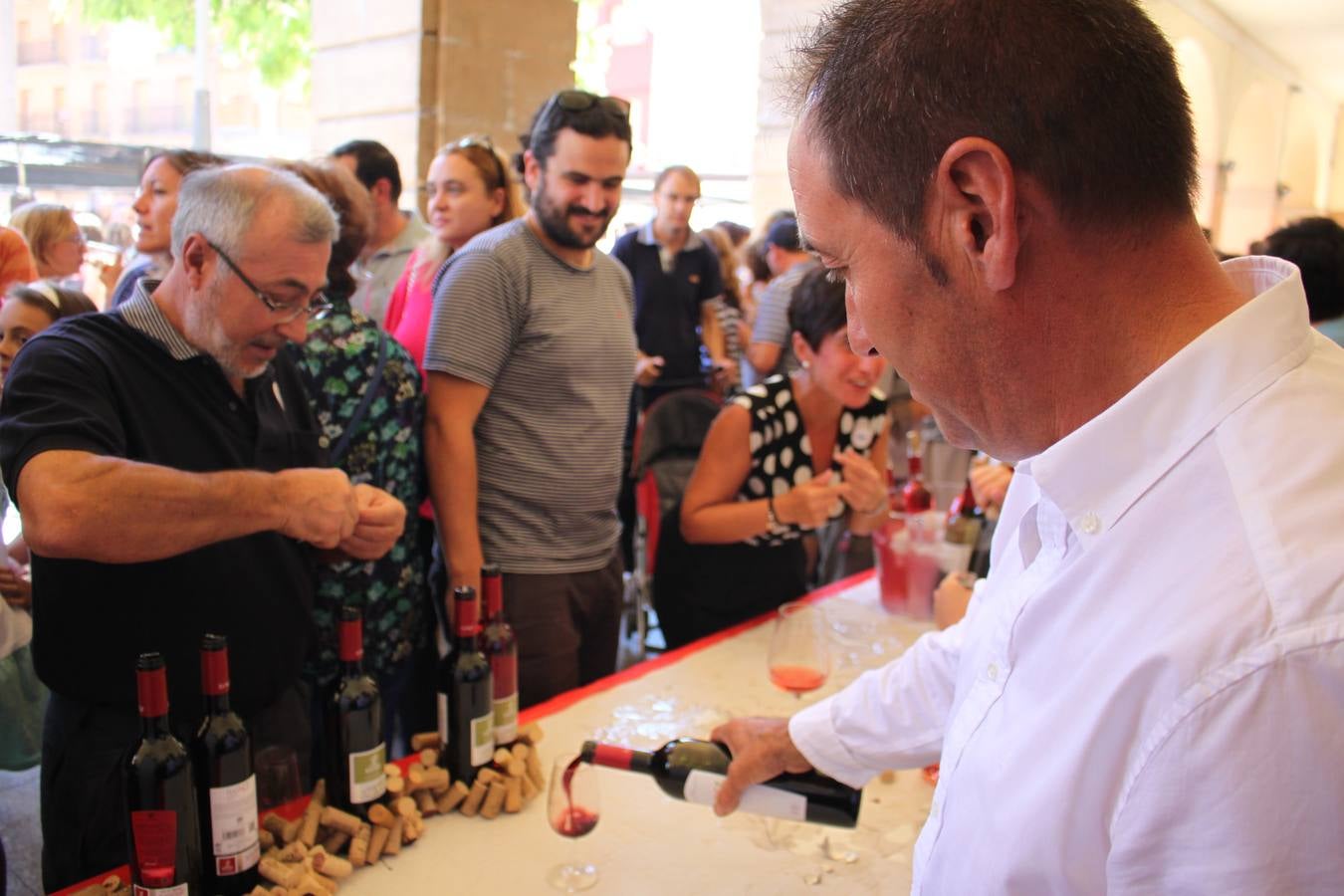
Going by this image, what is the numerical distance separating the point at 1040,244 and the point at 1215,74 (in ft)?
35.3

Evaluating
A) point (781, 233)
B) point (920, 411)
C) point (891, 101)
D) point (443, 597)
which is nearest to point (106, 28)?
point (781, 233)

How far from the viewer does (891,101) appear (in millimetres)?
Result: 732

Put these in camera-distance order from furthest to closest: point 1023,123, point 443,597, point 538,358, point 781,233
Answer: point 781,233
point 443,597
point 538,358
point 1023,123

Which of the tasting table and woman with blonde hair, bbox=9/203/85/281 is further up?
woman with blonde hair, bbox=9/203/85/281

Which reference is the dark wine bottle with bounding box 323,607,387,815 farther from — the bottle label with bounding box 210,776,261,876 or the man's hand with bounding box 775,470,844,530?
the man's hand with bounding box 775,470,844,530

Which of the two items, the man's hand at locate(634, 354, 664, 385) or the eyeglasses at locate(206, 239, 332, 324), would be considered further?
the man's hand at locate(634, 354, 664, 385)

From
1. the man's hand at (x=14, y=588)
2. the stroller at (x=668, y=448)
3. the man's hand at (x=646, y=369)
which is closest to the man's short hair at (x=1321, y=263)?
the stroller at (x=668, y=448)

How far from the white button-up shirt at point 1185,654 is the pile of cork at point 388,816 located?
30.1 inches

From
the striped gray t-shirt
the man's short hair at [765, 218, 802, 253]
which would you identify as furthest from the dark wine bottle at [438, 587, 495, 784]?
the man's short hair at [765, 218, 802, 253]

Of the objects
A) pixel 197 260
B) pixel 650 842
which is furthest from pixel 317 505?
pixel 650 842

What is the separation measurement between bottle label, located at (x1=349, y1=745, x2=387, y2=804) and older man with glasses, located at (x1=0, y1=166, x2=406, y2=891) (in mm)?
288

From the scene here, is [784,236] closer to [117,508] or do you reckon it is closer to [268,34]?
[117,508]

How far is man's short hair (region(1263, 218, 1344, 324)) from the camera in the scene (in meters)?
3.00

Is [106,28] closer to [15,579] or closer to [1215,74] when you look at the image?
[15,579]
